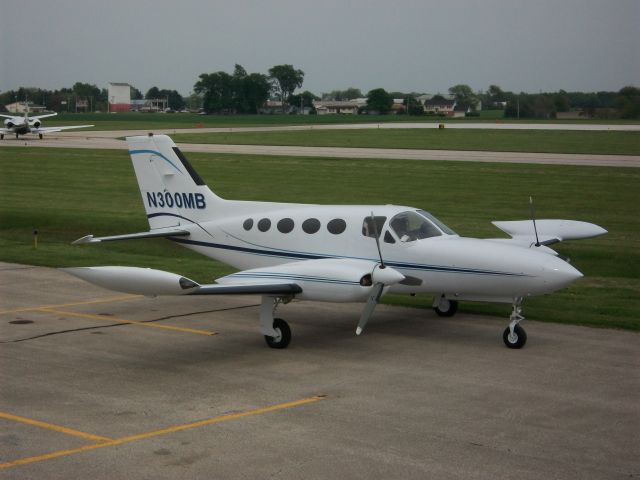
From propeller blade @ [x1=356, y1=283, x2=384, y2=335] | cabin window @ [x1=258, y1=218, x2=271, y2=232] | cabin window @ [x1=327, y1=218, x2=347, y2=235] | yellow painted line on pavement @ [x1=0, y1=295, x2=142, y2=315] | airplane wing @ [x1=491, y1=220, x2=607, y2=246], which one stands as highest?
cabin window @ [x1=327, y1=218, x2=347, y2=235]

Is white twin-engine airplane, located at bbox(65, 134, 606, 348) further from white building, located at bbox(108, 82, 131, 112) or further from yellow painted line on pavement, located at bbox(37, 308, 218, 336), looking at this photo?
white building, located at bbox(108, 82, 131, 112)

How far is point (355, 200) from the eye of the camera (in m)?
→ 40.2

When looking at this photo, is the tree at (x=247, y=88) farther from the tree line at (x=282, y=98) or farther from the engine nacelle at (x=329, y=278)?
the engine nacelle at (x=329, y=278)

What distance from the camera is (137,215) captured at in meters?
37.0

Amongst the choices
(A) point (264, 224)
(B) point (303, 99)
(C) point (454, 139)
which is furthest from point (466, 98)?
(A) point (264, 224)

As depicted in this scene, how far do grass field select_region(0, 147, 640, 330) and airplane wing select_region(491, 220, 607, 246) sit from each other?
5.36ft

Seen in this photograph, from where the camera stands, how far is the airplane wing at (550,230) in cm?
2031

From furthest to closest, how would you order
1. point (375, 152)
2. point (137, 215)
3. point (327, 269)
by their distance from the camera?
point (375, 152) < point (137, 215) < point (327, 269)

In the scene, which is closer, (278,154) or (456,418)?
(456,418)

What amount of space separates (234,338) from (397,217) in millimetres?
4081

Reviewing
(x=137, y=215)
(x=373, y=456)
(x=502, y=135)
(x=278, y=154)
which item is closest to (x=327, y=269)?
(x=373, y=456)

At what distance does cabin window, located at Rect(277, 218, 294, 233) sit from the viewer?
1892cm

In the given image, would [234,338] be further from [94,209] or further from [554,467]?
[94,209]

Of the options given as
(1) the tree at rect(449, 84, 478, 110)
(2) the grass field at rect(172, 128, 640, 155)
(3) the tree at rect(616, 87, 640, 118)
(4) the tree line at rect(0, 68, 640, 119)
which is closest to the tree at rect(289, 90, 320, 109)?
(4) the tree line at rect(0, 68, 640, 119)
